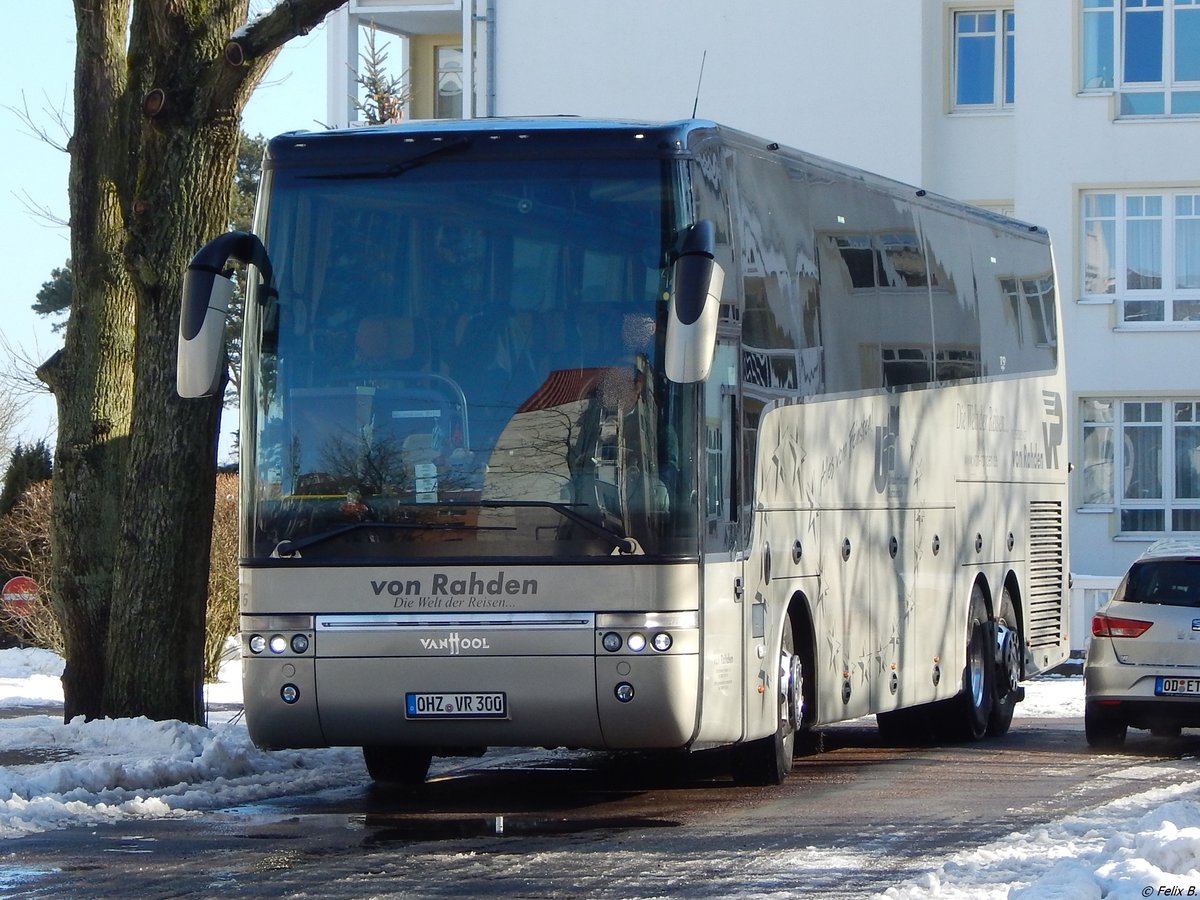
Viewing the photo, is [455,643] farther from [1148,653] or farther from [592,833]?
[1148,653]

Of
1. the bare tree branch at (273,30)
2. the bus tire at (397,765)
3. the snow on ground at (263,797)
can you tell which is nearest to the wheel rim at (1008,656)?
the snow on ground at (263,797)

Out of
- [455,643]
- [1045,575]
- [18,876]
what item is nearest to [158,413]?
[455,643]

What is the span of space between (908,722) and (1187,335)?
20.9 metres

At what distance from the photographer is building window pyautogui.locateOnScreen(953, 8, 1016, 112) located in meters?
38.8

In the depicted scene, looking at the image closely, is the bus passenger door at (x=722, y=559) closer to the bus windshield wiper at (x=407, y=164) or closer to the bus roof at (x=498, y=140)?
the bus roof at (x=498, y=140)

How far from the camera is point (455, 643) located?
10883 millimetres

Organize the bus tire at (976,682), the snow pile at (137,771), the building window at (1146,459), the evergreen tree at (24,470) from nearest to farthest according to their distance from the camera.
→ the snow pile at (137,771) < the bus tire at (976,682) < the evergreen tree at (24,470) < the building window at (1146,459)

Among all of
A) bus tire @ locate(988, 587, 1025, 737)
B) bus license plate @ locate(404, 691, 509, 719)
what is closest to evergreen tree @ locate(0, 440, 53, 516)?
bus tire @ locate(988, 587, 1025, 737)

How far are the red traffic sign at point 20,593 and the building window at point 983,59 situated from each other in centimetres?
2159

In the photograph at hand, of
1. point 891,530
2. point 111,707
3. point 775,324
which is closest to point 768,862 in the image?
point 775,324

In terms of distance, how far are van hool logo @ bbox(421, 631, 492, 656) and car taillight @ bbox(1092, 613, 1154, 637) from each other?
703cm

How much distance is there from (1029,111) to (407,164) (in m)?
Result: 27.6

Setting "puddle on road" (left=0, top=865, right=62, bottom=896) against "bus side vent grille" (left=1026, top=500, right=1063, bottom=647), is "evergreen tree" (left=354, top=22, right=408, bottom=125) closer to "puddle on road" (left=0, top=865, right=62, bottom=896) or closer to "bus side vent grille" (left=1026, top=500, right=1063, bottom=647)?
"bus side vent grille" (left=1026, top=500, right=1063, bottom=647)

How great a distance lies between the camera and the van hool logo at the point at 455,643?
10859mm
